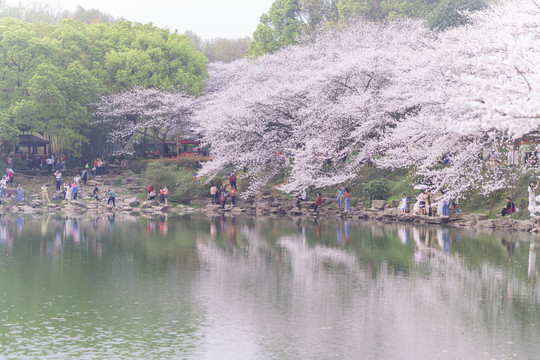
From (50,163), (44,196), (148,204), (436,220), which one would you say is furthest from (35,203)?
(436,220)

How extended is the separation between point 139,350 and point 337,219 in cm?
3016

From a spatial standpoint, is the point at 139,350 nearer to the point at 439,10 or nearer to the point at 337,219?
the point at 337,219

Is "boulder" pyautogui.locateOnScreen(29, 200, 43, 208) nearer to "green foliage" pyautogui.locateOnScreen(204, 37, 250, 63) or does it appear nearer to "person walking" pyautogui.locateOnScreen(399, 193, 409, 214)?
"person walking" pyautogui.locateOnScreen(399, 193, 409, 214)

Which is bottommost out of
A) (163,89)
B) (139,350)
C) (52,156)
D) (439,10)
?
(139,350)

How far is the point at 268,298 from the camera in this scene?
16234 millimetres

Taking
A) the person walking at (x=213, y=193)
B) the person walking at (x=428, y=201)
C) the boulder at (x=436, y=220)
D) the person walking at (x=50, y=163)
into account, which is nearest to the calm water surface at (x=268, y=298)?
the boulder at (x=436, y=220)

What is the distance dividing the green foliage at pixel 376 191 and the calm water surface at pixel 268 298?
41.4 ft

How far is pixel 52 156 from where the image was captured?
57625mm

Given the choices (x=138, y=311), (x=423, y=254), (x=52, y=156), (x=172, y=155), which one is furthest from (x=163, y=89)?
(x=138, y=311)

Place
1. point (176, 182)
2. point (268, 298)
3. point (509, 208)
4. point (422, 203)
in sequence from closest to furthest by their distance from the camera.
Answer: point (268, 298) → point (509, 208) → point (422, 203) → point (176, 182)

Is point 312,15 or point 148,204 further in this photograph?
point 312,15

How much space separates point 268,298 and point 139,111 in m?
44.6

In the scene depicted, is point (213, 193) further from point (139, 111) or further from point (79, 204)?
point (139, 111)

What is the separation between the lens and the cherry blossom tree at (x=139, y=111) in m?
58.1
